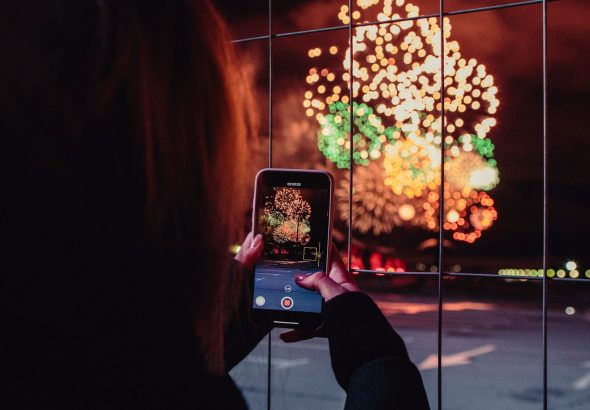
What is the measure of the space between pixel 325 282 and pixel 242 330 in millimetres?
188

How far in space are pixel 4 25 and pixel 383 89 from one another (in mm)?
21846

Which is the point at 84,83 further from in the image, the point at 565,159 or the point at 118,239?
the point at 565,159

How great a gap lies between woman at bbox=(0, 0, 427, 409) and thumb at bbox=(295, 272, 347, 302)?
1.68ft

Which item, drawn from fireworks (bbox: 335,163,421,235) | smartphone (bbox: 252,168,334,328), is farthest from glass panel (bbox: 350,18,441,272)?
smartphone (bbox: 252,168,334,328)

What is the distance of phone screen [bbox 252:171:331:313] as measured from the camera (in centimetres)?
115

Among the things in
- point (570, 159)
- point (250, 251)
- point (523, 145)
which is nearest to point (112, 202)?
point (250, 251)

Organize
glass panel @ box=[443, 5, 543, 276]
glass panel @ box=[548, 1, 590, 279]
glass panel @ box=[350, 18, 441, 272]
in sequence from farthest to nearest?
glass panel @ box=[548, 1, 590, 279] < glass panel @ box=[443, 5, 543, 276] < glass panel @ box=[350, 18, 441, 272]

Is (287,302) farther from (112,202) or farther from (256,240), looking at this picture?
(112,202)

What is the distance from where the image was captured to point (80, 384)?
39cm

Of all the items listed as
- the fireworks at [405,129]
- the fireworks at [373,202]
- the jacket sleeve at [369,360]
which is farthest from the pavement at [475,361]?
the fireworks at [405,129]

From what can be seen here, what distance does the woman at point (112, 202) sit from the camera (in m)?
0.37

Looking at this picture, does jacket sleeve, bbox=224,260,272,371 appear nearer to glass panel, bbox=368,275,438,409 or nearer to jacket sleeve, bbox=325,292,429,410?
jacket sleeve, bbox=325,292,429,410

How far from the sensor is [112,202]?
408mm

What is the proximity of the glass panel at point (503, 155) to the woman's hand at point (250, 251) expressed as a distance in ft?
72.5
